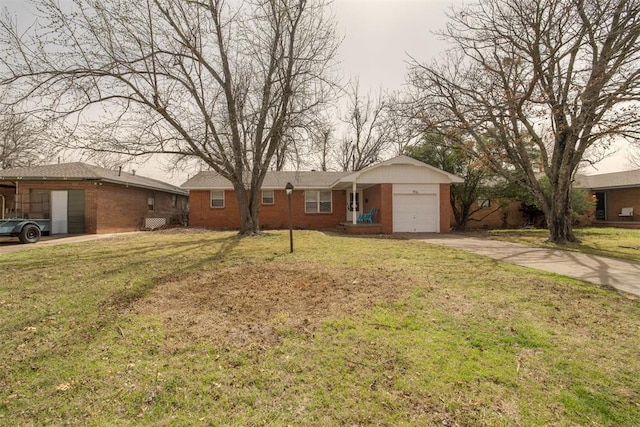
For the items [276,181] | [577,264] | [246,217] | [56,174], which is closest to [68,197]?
[56,174]

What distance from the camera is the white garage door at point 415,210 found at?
1783 centimetres

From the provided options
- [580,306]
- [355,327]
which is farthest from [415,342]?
[580,306]

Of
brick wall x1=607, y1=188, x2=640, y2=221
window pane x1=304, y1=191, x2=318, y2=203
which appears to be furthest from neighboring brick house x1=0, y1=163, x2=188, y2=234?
brick wall x1=607, y1=188, x2=640, y2=221

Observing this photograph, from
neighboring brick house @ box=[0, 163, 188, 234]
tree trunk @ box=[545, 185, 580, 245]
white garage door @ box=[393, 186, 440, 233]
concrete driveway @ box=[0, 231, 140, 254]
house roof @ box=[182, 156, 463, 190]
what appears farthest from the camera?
house roof @ box=[182, 156, 463, 190]

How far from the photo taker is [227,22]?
46.0 feet

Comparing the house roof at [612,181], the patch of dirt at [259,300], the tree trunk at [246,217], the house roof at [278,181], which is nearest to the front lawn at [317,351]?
the patch of dirt at [259,300]

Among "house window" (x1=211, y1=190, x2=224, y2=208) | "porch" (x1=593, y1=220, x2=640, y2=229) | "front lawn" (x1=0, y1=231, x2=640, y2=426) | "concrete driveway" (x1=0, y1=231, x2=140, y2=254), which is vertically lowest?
"front lawn" (x1=0, y1=231, x2=640, y2=426)

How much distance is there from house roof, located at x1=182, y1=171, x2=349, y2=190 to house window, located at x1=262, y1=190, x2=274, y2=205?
55 centimetres

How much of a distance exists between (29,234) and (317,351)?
50.0 ft

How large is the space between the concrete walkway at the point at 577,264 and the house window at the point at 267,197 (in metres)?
13.4

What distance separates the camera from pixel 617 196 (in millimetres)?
24844

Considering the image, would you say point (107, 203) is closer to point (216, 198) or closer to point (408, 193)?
point (216, 198)

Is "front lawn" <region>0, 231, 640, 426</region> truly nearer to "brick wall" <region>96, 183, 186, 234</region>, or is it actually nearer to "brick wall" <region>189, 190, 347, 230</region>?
"brick wall" <region>96, 183, 186, 234</region>

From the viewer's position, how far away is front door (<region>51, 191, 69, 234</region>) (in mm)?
17281
